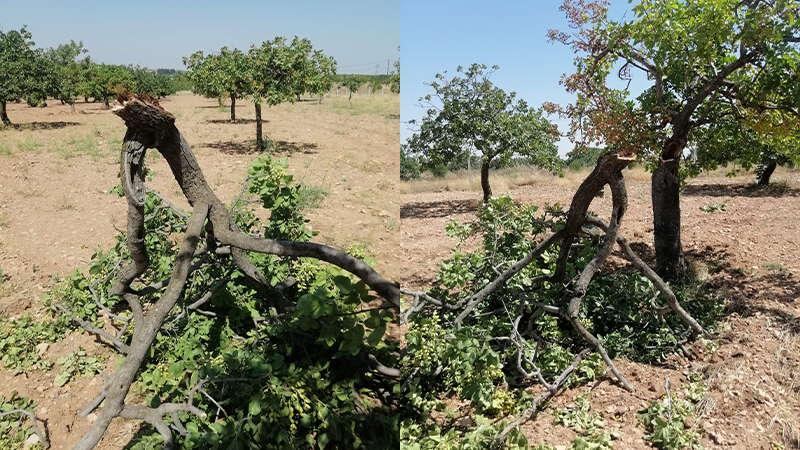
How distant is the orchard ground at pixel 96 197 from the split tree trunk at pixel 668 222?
8.64 feet

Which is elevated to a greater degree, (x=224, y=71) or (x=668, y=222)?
(x=224, y=71)

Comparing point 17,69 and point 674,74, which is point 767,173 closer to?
point 674,74

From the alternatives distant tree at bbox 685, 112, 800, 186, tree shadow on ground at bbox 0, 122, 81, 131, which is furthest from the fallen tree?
tree shadow on ground at bbox 0, 122, 81, 131

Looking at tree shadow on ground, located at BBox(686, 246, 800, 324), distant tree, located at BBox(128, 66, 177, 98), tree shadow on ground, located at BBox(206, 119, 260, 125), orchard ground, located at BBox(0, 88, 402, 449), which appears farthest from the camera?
distant tree, located at BBox(128, 66, 177, 98)

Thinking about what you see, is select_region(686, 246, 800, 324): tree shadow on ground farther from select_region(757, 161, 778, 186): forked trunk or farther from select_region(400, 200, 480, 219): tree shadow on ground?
select_region(757, 161, 778, 186): forked trunk

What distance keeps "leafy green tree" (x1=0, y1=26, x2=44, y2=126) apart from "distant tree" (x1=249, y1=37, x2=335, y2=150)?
27.9 ft

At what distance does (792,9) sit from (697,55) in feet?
2.09

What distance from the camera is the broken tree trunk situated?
2258 mm

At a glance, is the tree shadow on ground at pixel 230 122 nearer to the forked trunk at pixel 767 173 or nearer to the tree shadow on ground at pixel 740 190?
the tree shadow on ground at pixel 740 190

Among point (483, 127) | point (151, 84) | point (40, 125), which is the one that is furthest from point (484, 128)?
point (151, 84)

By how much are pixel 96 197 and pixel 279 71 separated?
611cm

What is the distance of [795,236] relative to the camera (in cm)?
582

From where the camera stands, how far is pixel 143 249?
9.04 feet

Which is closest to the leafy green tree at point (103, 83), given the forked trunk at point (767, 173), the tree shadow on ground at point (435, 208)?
the tree shadow on ground at point (435, 208)
